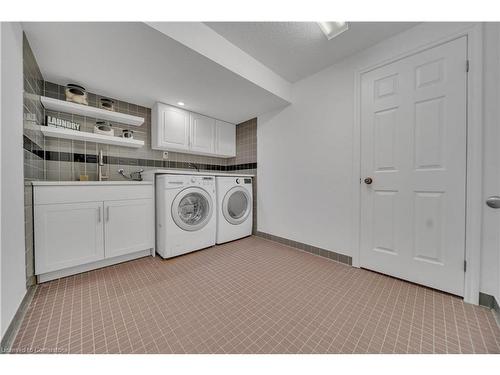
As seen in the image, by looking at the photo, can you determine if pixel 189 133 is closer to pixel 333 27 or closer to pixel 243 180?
pixel 243 180

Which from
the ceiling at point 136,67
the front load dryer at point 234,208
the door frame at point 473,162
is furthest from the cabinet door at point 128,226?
the door frame at point 473,162

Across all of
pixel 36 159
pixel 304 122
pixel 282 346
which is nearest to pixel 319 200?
pixel 304 122

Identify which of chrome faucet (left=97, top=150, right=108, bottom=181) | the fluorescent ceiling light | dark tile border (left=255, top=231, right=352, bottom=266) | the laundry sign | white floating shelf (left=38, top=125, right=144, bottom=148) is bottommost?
dark tile border (left=255, top=231, right=352, bottom=266)

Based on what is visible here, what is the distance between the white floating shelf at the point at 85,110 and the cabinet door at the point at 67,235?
1.02 meters

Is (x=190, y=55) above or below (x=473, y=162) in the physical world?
above

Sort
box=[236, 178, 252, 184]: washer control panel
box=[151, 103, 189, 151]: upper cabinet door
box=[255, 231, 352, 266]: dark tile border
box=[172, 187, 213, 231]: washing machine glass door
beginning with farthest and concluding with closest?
1. box=[236, 178, 252, 184]: washer control panel
2. box=[151, 103, 189, 151]: upper cabinet door
3. box=[172, 187, 213, 231]: washing machine glass door
4. box=[255, 231, 352, 266]: dark tile border

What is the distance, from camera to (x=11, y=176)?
98 centimetres

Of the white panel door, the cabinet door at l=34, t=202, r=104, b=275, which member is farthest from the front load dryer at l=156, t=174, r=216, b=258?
the white panel door

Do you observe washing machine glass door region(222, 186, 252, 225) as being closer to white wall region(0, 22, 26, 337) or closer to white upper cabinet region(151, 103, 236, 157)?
white upper cabinet region(151, 103, 236, 157)

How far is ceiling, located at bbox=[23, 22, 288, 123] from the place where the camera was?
1.26 metres

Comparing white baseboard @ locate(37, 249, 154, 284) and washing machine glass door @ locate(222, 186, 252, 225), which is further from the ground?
washing machine glass door @ locate(222, 186, 252, 225)

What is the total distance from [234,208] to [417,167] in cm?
204

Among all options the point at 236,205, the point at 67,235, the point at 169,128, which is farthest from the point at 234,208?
the point at 67,235

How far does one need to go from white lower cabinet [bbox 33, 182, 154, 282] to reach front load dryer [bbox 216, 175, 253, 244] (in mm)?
806
